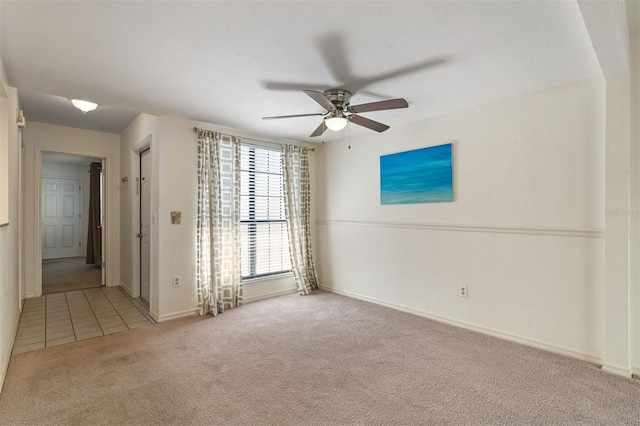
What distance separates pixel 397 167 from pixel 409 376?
239 centimetres

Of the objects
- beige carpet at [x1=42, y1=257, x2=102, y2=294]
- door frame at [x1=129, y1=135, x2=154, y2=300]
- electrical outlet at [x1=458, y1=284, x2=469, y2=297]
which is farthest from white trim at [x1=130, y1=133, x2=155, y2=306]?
electrical outlet at [x1=458, y1=284, x2=469, y2=297]

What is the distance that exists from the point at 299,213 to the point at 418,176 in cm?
189

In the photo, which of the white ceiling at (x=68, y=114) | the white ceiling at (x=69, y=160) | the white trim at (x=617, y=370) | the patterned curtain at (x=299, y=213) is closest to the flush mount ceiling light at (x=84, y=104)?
the white ceiling at (x=68, y=114)

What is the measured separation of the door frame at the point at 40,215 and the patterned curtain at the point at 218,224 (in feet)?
7.73

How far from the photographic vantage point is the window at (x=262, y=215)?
4.37m

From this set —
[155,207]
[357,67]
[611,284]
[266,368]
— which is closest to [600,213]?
[611,284]

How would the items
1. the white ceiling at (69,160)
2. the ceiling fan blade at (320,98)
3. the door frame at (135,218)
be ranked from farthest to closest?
the white ceiling at (69,160) < the door frame at (135,218) < the ceiling fan blade at (320,98)

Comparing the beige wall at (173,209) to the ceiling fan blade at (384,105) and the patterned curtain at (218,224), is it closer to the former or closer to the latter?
the patterned curtain at (218,224)

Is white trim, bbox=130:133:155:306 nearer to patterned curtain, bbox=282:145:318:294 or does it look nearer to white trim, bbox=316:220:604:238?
patterned curtain, bbox=282:145:318:294

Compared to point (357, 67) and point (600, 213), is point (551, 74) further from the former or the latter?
point (357, 67)

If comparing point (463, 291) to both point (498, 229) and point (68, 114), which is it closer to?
point (498, 229)

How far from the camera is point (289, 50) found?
6.94 feet

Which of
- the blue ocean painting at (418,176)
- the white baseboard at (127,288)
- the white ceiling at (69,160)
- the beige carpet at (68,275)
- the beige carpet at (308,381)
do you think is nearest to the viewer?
the beige carpet at (308,381)

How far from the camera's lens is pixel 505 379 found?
2328 millimetres
